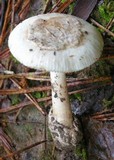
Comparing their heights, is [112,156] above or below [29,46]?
below

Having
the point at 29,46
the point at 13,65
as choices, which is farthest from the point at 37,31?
the point at 13,65

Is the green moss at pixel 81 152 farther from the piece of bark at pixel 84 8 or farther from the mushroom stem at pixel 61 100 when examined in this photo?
the piece of bark at pixel 84 8

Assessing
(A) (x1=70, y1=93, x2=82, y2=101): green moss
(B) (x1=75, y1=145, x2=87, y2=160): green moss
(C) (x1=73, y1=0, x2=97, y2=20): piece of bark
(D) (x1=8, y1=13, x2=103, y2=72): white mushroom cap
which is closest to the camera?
(D) (x1=8, y1=13, x2=103, y2=72): white mushroom cap

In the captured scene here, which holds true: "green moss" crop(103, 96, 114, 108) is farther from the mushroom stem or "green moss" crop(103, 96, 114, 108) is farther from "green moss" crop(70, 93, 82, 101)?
the mushroom stem

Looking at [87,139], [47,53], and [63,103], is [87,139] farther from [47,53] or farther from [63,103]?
[47,53]

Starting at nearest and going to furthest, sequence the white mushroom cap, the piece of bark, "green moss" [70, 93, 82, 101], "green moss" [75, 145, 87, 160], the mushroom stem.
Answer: the white mushroom cap, the mushroom stem, "green moss" [75, 145, 87, 160], "green moss" [70, 93, 82, 101], the piece of bark

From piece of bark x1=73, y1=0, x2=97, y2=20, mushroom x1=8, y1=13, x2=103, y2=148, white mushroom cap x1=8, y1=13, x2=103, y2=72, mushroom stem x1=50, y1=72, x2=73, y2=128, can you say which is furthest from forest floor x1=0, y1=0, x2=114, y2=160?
white mushroom cap x1=8, y1=13, x2=103, y2=72

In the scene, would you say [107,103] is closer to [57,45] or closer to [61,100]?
[61,100]
